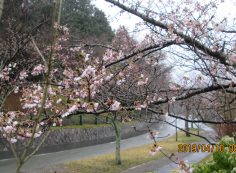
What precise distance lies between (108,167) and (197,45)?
1149 centimetres

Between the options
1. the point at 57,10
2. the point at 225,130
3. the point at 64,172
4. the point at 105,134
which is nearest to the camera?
the point at 57,10

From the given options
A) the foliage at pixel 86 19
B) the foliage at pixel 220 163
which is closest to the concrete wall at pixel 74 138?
the foliage at pixel 86 19

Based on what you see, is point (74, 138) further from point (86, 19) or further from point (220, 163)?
point (220, 163)

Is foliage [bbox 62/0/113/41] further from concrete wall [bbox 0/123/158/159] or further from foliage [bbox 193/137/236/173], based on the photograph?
foliage [bbox 193/137/236/173]

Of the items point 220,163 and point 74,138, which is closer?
point 220,163

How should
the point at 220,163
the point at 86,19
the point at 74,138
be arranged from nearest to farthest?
the point at 220,163
the point at 74,138
the point at 86,19

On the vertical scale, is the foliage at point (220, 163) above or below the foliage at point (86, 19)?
below

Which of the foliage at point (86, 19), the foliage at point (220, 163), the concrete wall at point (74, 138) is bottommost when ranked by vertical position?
the concrete wall at point (74, 138)

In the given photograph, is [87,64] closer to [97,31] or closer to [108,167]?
[108,167]

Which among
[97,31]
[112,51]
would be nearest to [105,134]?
[97,31]

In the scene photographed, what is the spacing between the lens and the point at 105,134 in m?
34.8

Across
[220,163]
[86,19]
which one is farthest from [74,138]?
[220,163]

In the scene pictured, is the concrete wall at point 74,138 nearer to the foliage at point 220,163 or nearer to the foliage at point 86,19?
the foliage at point 86,19

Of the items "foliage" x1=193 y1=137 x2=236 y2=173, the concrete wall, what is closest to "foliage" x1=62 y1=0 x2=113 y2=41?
the concrete wall
